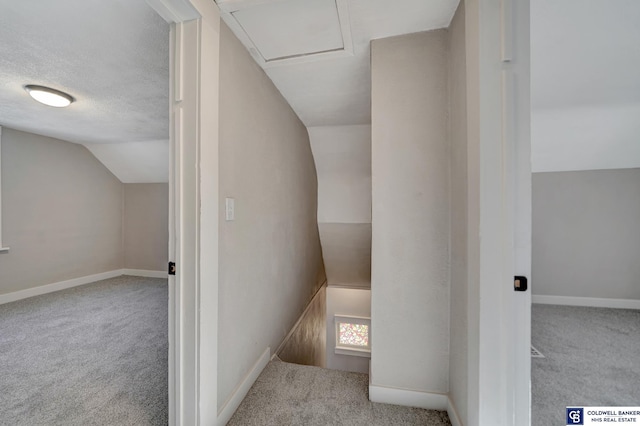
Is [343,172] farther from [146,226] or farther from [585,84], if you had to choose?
[146,226]

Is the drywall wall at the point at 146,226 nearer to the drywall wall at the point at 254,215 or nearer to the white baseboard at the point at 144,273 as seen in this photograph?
the white baseboard at the point at 144,273

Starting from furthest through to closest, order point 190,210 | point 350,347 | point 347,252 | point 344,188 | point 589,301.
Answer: point 350,347 → point 347,252 → point 344,188 → point 589,301 → point 190,210

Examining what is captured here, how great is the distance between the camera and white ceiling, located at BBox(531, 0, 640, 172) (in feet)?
4.66

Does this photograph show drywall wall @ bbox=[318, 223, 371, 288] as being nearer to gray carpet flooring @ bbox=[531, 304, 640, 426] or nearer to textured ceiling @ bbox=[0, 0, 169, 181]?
gray carpet flooring @ bbox=[531, 304, 640, 426]

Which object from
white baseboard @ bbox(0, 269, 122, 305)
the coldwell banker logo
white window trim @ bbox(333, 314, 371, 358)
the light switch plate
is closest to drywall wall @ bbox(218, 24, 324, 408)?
the light switch plate

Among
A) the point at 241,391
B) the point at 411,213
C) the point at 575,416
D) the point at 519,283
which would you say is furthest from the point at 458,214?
the point at 241,391

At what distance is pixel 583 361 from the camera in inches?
80.4

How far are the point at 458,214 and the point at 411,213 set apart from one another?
247 millimetres

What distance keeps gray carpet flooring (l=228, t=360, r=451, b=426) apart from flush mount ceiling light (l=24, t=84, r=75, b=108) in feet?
9.48

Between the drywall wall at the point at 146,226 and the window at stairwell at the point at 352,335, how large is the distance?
328 centimetres

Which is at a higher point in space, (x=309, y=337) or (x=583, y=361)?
(x=583, y=361)

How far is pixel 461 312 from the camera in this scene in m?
1.23

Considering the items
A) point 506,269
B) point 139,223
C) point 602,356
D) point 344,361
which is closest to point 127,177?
point 139,223

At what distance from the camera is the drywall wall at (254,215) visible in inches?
54.8
